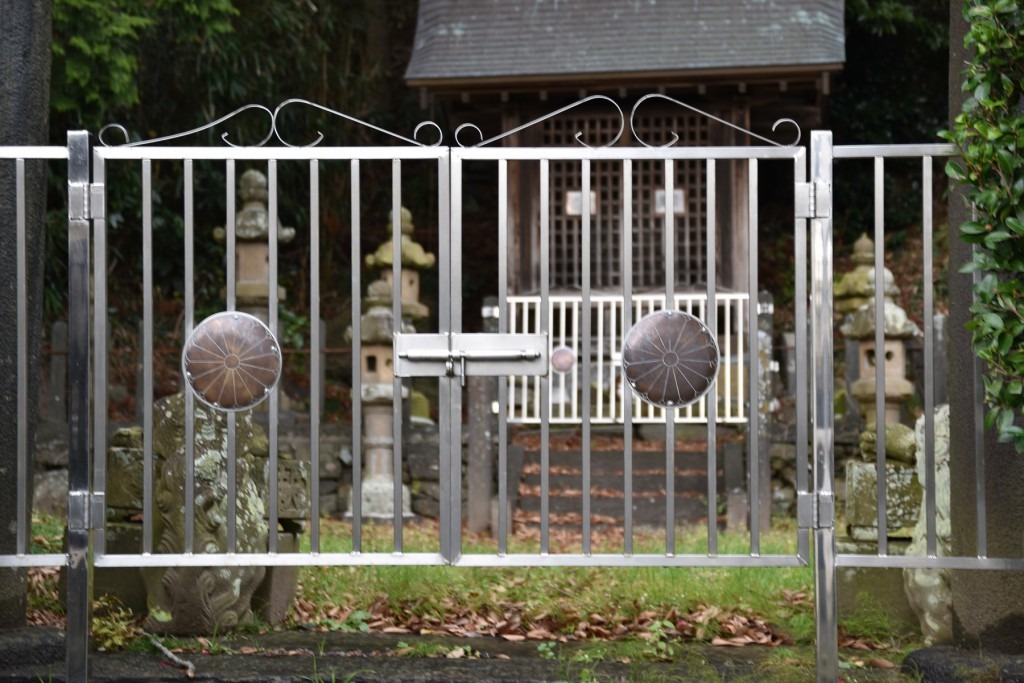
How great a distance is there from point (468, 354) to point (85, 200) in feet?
5.09

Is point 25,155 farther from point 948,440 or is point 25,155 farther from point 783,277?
point 783,277

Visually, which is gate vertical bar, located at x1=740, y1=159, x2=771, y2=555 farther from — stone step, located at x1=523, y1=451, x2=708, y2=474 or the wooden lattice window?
the wooden lattice window

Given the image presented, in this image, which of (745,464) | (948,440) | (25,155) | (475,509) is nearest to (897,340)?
(745,464)

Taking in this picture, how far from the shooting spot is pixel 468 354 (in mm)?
4793

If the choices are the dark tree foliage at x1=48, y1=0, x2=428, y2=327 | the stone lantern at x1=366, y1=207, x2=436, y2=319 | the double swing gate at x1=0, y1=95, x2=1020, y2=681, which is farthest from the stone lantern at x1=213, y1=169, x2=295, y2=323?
the double swing gate at x1=0, y1=95, x2=1020, y2=681

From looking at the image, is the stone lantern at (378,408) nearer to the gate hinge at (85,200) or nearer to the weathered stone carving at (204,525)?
the weathered stone carving at (204,525)

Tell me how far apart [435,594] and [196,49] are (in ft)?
35.2

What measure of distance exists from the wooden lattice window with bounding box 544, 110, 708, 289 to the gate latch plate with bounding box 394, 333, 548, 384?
23.5 feet

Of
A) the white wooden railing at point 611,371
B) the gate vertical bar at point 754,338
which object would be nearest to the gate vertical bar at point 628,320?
the gate vertical bar at point 754,338

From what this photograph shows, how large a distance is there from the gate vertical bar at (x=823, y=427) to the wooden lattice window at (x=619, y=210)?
730 cm

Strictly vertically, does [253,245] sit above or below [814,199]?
above

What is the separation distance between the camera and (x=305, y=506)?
608cm

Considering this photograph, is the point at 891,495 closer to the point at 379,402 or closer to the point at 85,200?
the point at 85,200

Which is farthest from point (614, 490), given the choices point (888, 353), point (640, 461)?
point (888, 353)
